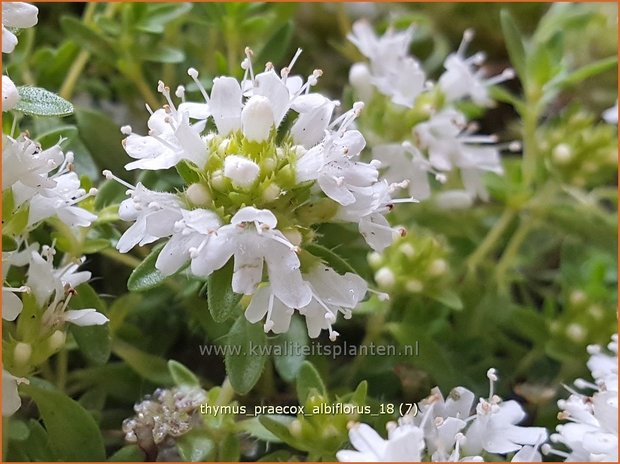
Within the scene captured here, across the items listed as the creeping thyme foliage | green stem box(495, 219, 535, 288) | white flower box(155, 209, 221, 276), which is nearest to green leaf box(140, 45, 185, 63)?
the creeping thyme foliage

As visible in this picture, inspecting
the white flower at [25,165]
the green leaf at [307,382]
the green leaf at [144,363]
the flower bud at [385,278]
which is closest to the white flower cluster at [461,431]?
the green leaf at [307,382]

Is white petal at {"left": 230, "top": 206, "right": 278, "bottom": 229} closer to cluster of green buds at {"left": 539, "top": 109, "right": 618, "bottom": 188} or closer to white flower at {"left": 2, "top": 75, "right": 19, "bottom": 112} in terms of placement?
white flower at {"left": 2, "top": 75, "right": 19, "bottom": 112}

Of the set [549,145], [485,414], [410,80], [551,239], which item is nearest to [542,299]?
[551,239]

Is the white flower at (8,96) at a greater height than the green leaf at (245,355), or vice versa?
the white flower at (8,96)

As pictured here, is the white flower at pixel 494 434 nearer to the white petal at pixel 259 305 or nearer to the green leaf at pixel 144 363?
the white petal at pixel 259 305

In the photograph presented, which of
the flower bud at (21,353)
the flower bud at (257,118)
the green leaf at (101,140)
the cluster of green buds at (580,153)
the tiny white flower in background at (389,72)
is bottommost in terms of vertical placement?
the flower bud at (21,353)

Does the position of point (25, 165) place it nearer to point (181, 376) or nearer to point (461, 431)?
point (181, 376)
